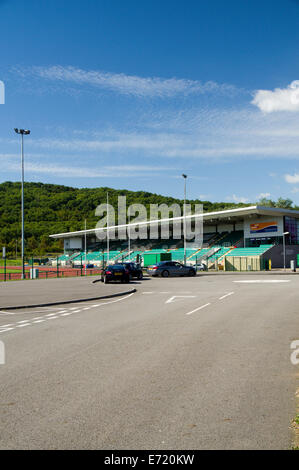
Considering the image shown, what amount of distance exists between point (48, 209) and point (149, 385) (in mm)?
106230

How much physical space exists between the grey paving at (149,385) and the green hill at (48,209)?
85662 mm

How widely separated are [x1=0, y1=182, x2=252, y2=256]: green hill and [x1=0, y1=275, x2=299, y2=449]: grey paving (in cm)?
8566

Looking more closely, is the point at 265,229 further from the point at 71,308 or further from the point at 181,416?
the point at 181,416

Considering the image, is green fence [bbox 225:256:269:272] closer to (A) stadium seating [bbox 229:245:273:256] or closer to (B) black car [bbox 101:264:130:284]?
(A) stadium seating [bbox 229:245:273:256]

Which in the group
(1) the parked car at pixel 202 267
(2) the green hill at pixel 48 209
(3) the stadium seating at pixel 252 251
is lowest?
(1) the parked car at pixel 202 267

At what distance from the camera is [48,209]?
4252 inches

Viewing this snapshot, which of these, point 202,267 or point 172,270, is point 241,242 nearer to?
point 202,267

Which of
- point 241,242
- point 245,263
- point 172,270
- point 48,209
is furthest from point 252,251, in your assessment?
point 48,209

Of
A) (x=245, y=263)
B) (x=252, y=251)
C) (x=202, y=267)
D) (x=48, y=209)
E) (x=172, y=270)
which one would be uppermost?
(x=48, y=209)

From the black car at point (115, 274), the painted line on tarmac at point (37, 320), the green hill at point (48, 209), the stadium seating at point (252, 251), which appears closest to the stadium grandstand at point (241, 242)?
the stadium seating at point (252, 251)

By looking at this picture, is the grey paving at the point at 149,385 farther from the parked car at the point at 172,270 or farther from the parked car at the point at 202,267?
the parked car at the point at 202,267

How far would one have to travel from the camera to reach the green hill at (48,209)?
99750 mm

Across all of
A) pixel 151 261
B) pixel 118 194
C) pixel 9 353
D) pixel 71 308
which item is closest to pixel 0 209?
pixel 118 194

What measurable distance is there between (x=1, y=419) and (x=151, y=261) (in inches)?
1927
